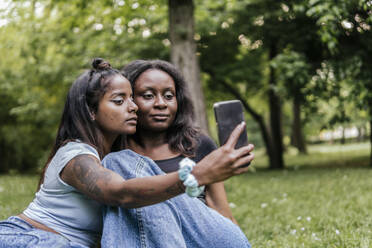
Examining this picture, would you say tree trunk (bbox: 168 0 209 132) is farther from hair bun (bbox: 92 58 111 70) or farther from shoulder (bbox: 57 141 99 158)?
shoulder (bbox: 57 141 99 158)

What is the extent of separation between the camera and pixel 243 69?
13.8 meters

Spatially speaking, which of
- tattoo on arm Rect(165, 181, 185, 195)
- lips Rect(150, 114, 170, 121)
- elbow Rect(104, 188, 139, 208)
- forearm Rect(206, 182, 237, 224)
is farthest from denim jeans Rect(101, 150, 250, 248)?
lips Rect(150, 114, 170, 121)

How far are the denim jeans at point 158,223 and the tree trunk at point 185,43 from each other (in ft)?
17.1

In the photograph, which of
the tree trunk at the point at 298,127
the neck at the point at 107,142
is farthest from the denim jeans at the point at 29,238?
the tree trunk at the point at 298,127

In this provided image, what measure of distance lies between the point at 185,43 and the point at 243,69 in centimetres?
665

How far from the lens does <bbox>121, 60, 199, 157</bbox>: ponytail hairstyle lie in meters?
2.96

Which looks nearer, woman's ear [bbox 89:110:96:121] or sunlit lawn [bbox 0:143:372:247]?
woman's ear [bbox 89:110:96:121]

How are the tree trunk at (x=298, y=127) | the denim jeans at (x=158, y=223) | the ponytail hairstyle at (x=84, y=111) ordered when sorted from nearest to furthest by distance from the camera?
the denim jeans at (x=158, y=223), the ponytail hairstyle at (x=84, y=111), the tree trunk at (x=298, y=127)

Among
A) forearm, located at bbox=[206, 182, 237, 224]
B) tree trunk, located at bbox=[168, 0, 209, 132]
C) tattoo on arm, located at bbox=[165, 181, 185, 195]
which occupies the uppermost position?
tree trunk, located at bbox=[168, 0, 209, 132]


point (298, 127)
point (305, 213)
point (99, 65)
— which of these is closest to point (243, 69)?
point (305, 213)

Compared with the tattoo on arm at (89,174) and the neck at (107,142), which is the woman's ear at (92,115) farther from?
the tattoo on arm at (89,174)

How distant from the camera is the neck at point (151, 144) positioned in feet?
9.73

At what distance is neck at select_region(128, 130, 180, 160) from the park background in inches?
57.9

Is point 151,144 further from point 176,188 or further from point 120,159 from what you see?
point 176,188
